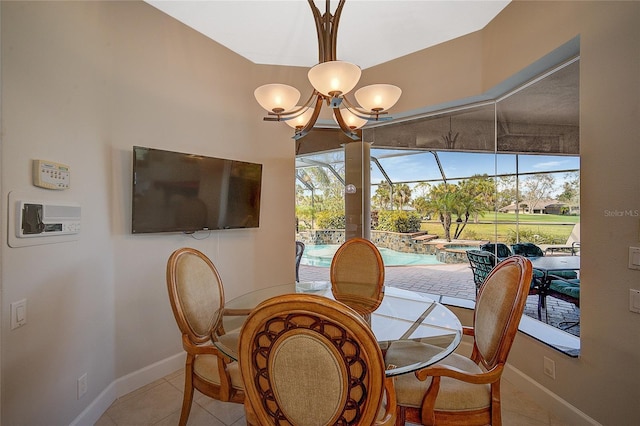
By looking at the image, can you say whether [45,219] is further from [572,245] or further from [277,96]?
[572,245]

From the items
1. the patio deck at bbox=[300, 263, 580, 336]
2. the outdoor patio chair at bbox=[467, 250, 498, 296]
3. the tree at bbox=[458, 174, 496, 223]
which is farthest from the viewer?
the patio deck at bbox=[300, 263, 580, 336]

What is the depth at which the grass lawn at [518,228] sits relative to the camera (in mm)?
2248

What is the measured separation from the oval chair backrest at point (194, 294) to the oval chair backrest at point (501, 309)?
4.88 feet

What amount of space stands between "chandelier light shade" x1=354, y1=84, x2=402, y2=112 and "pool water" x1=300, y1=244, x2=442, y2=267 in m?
1.81

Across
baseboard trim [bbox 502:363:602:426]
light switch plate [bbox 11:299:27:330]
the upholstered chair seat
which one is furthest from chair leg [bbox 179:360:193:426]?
baseboard trim [bbox 502:363:602:426]

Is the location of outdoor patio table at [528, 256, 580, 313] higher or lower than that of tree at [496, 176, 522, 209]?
lower

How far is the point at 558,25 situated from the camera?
2.00 m

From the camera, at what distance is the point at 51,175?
153 centimetres

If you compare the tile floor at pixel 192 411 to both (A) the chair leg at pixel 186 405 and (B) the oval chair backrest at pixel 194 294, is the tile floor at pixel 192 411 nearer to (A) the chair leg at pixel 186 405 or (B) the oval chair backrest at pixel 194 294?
(A) the chair leg at pixel 186 405

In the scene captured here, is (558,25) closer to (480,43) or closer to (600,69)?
(600,69)

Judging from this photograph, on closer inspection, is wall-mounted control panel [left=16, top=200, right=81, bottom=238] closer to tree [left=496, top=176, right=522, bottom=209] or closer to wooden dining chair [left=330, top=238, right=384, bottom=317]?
wooden dining chair [left=330, top=238, right=384, bottom=317]

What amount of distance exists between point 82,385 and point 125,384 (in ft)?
1.50

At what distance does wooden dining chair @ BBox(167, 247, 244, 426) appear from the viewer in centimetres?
157

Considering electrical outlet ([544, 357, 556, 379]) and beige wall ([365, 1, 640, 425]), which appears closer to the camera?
beige wall ([365, 1, 640, 425])
